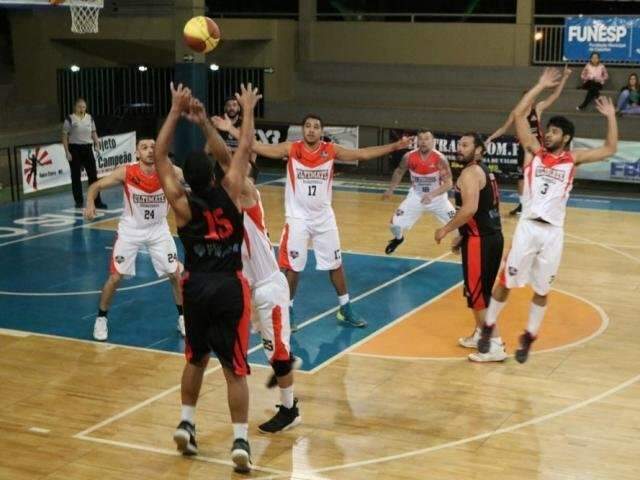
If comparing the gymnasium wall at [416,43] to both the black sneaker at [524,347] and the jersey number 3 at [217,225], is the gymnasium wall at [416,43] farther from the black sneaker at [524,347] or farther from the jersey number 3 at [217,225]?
the jersey number 3 at [217,225]

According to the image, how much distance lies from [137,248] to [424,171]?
5045mm

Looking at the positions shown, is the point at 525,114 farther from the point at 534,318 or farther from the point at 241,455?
the point at 241,455

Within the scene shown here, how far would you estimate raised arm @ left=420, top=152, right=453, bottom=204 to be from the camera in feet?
45.1

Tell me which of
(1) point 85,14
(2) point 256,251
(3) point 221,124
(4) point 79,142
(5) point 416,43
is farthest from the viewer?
(5) point 416,43

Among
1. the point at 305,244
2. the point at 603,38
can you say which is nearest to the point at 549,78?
the point at 305,244

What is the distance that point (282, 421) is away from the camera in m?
8.33

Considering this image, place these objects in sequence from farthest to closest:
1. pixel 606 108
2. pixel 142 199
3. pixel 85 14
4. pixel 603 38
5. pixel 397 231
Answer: pixel 603 38 → pixel 85 14 → pixel 397 231 → pixel 142 199 → pixel 606 108

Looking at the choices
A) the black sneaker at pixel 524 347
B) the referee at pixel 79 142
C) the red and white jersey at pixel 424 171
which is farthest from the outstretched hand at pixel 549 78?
the referee at pixel 79 142

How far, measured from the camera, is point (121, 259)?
10.9 m

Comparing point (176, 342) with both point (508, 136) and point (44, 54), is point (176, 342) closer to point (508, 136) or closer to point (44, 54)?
point (508, 136)

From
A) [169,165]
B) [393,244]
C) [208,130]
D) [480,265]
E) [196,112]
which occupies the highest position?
[196,112]

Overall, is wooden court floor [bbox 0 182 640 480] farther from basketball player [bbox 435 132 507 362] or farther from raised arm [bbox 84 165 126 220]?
raised arm [bbox 84 165 126 220]

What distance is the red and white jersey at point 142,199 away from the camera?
10.8m

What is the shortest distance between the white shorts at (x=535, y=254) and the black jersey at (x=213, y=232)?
334 cm
